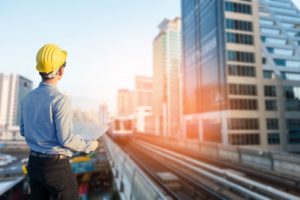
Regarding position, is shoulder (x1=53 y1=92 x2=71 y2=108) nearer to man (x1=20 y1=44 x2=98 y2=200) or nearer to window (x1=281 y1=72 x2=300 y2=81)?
man (x1=20 y1=44 x2=98 y2=200)

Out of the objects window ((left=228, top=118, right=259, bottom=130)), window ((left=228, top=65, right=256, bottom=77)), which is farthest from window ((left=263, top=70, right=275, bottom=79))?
window ((left=228, top=118, right=259, bottom=130))

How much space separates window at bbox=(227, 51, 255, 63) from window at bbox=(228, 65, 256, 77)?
1.48 m

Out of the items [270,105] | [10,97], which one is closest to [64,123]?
[270,105]

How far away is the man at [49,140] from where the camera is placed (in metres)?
2.09

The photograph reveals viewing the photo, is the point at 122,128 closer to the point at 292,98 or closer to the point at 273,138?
the point at 273,138

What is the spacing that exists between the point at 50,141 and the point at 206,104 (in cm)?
5801

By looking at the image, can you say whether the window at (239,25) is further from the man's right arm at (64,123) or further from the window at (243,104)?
the man's right arm at (64,123)

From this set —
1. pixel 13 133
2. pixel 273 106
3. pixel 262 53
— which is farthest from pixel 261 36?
pixel 13 133

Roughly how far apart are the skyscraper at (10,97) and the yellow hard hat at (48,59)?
499ft

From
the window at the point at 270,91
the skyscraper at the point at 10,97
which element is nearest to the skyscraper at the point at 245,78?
the window at the point at 270,91

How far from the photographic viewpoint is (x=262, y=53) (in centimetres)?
5675

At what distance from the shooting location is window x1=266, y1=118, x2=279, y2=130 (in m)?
52.5

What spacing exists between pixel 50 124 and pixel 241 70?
54345 millimetres

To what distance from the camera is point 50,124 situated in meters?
2.11
